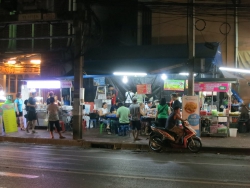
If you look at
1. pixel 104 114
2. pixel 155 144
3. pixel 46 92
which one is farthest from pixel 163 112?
pixel 46 92

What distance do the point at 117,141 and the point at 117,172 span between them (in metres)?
6.32

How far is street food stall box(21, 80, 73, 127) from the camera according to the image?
59.8 feet

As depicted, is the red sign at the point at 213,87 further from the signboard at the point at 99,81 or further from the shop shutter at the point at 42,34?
the shop shutter at the point at 42,34

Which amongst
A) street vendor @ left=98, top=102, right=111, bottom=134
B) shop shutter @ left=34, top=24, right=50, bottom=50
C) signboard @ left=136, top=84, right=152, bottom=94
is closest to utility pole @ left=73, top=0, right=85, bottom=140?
street vendor @ left=98, top=102, right=111, bottom=134

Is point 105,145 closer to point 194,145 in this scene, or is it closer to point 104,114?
point 104,114

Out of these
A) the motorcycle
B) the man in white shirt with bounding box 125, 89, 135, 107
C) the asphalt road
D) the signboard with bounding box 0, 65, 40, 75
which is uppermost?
the signboard with bounding box 0, 65, 40, 75

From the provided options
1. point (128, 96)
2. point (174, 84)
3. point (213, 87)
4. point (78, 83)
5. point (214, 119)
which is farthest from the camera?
point (128, 96)

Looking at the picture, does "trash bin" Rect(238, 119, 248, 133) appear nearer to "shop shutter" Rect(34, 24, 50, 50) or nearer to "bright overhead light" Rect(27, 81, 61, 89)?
"bright overhead light" Rect(27, 81, 61, 89)

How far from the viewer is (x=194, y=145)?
12219 millimetres

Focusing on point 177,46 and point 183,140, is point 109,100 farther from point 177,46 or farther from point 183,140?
point 183,140

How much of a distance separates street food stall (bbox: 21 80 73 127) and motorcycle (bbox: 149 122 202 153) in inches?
281

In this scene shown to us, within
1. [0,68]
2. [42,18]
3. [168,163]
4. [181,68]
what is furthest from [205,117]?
[0,68]

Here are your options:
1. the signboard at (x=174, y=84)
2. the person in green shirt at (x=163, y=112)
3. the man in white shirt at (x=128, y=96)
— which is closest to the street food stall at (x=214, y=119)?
the signboard at (x=174, y=84)

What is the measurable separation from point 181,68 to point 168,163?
784cm
